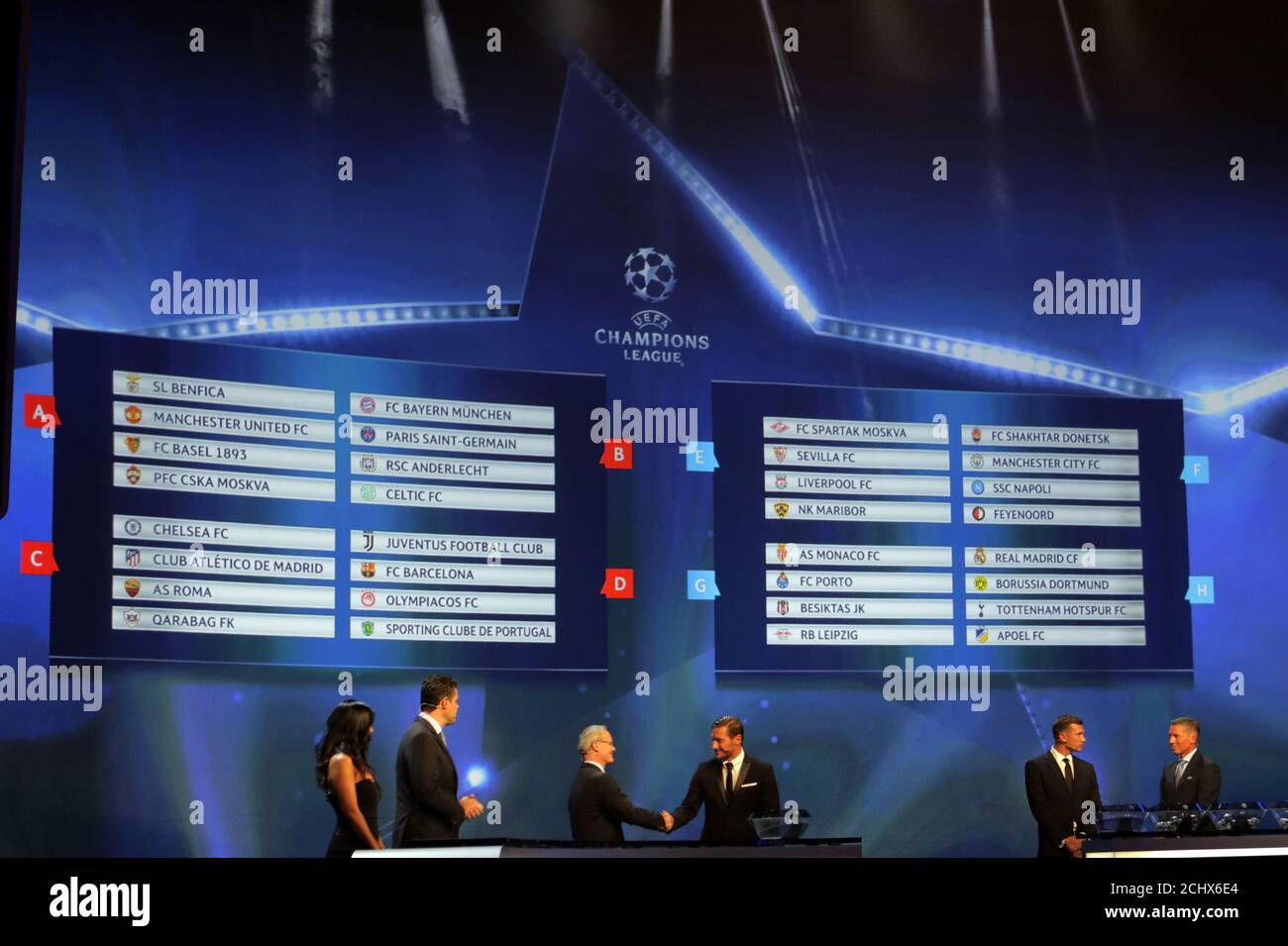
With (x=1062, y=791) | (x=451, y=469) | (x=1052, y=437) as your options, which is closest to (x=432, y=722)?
(x=451, y=469)

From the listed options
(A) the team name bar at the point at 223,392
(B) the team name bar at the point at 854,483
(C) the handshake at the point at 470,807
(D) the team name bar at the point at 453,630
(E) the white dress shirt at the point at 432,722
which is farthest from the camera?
(B) the team name bar at the point at 854,483

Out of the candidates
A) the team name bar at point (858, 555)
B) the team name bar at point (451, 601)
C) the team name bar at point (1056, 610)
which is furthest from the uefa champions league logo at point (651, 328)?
the team name bar at point (1056, 610)

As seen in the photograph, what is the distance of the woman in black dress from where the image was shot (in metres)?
6.32

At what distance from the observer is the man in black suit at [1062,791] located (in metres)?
7.77

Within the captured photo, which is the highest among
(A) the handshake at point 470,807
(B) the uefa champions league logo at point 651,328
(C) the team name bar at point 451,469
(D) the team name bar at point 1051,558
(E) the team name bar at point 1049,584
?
(B) the uefa champions league logo at point 651,328

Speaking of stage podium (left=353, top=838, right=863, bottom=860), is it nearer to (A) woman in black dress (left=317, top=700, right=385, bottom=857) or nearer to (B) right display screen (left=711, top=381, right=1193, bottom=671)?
(A) woman in black dress (left=317, top=700, right=385, bottom=857)

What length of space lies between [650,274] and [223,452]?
2272 millimetres

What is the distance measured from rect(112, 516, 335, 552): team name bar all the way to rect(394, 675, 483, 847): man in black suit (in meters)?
1.28

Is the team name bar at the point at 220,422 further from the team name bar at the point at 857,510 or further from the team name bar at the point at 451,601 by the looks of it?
the team name bar at the point at 857,510

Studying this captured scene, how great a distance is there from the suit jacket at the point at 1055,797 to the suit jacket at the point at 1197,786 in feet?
1.59

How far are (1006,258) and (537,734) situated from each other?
3.46 m

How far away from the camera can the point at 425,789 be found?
21.6 feet

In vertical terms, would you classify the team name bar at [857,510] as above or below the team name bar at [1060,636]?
above

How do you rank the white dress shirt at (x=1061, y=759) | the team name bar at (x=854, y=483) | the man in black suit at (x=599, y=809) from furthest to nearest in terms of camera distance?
the team name bar at (x=854, y=483) → the white dress shirt at (x=1061, y=759) → the man in black suit at (x=599, y=809)
